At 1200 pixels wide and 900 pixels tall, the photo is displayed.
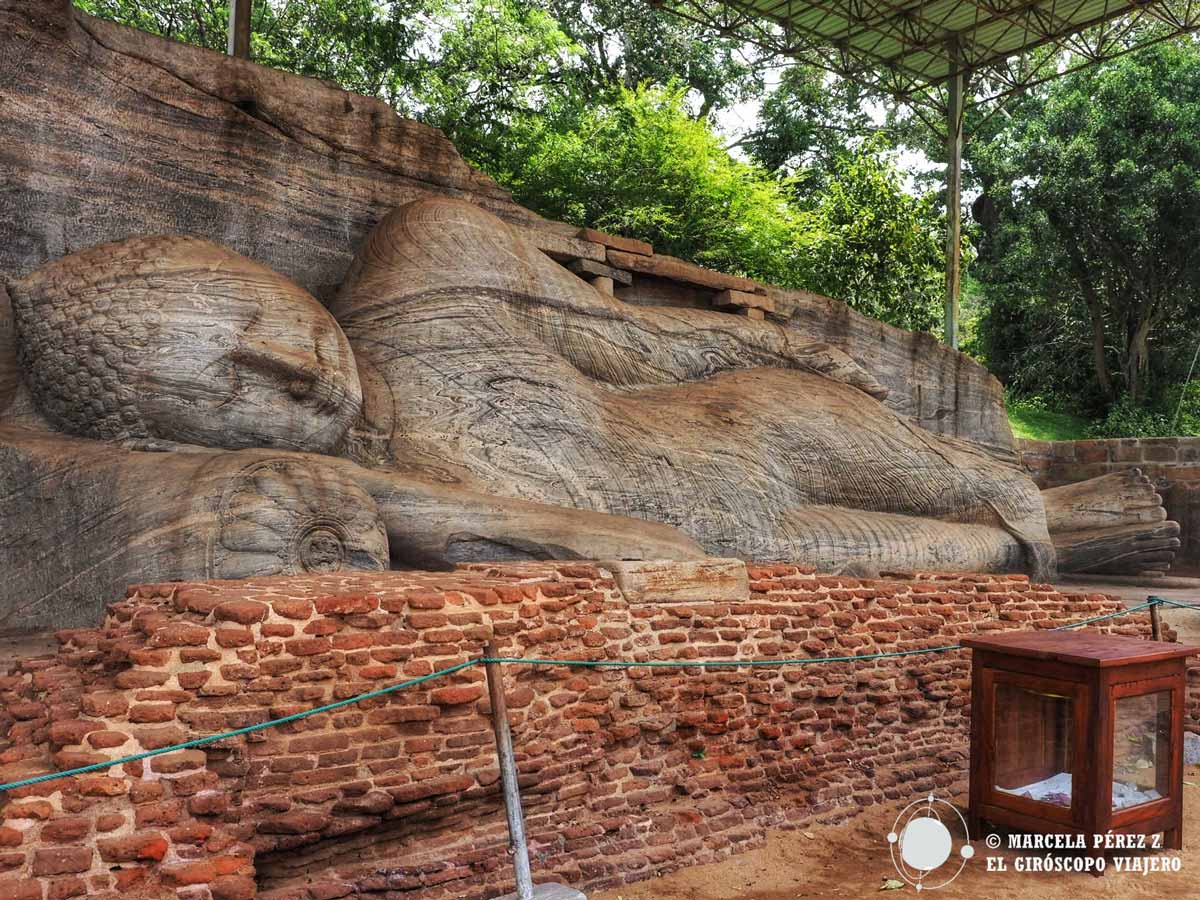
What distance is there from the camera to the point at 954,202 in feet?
45.4

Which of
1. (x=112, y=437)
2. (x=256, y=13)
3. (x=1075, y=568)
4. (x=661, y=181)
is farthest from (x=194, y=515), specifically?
(x=256, y=13)

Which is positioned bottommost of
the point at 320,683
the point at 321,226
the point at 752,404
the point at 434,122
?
the point at 320,683

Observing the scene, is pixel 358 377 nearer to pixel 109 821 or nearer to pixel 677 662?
pixel 677 662

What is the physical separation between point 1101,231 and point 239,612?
16340 mm

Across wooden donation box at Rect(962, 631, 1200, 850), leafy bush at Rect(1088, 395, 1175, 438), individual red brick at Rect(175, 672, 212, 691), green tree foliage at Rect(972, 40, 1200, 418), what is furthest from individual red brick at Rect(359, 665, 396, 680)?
leafy bush at Rect(1088, 395, 1175, 438)

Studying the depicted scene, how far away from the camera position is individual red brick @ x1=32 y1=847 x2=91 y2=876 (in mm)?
2699

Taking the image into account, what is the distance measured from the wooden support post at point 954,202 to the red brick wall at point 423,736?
921 cm

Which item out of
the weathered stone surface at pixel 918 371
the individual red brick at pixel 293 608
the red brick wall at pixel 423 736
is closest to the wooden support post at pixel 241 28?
the weathered stone surface at pixel 918 371

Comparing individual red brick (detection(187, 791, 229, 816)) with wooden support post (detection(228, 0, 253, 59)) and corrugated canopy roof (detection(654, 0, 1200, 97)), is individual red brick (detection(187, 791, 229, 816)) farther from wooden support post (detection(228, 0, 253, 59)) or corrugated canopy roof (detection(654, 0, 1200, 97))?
corrugated canopy roof (detection(654, 0, 1200, 97))

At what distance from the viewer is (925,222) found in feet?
49.8

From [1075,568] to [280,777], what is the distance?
6.09 meters

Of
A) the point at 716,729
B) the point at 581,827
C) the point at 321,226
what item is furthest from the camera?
the point at 321,226

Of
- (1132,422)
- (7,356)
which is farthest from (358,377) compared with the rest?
(1132,422)

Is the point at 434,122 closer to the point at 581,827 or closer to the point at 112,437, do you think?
the point at 112,437
